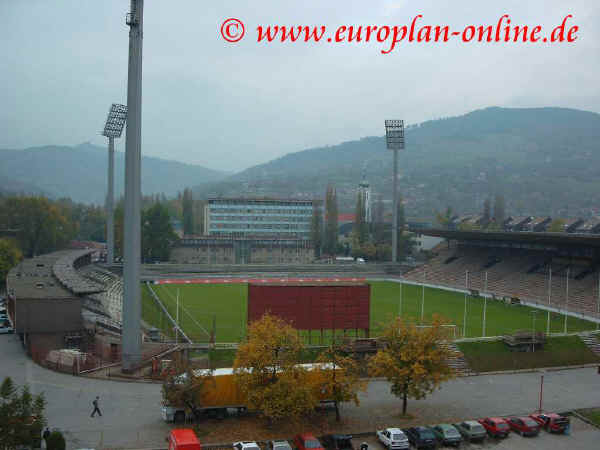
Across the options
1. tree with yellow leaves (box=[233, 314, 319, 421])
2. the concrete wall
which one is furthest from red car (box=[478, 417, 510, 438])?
the concrete wall

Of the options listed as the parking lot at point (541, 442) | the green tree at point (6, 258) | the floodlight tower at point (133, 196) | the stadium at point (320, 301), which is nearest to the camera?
the parking lot at point (541, 442)

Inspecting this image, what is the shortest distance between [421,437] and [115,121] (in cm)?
5029

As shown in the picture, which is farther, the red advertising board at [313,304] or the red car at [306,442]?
the red advertising board at [313,304]

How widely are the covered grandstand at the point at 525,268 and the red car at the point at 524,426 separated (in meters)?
20.5

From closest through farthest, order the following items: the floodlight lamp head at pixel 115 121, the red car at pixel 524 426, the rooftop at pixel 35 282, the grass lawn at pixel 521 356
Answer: the red car at pixel 524 426, the grass lawn at pixel 521 356, the rooftop at pixel 35 282, the floodlight lamp head at pixel 115 121

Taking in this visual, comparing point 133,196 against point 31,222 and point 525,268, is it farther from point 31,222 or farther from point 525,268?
point 31,222

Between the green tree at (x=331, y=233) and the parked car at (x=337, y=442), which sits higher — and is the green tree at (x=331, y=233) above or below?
above

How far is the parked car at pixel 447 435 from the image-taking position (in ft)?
65.7

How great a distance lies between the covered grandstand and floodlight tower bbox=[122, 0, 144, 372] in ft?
94.0

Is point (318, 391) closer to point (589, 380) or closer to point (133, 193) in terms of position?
point (133, 193)

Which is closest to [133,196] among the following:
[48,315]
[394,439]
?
[48,315]

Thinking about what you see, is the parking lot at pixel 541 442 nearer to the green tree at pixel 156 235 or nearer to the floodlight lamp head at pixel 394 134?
the floodlight lamp head at pixel 394 134

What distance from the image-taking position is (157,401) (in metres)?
23.8

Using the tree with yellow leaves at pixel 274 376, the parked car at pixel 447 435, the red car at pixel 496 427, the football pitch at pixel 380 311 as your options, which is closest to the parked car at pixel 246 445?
the tree with yellow leaves at pixel 274 376
